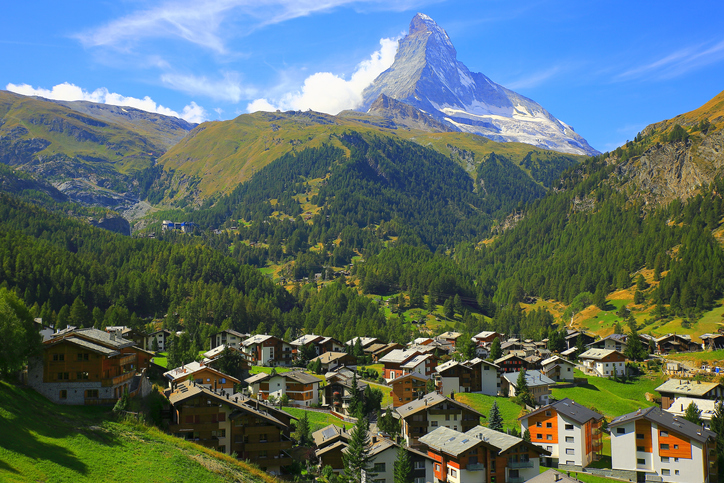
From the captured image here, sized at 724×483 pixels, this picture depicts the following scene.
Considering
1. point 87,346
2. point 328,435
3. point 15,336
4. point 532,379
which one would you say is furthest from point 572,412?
point 15,336

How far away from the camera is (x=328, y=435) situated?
221 feet

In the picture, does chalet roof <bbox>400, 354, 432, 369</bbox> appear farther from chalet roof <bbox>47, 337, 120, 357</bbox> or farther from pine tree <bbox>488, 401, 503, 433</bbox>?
chalet roof <bbox>47, 337, 120, 357</bbox>

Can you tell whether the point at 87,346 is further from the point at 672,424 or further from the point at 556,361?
the point at 556,361

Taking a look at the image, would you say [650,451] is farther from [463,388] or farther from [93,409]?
[93,409]

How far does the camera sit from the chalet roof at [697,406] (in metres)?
85.2

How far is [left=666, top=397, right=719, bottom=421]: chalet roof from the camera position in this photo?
85.2 m

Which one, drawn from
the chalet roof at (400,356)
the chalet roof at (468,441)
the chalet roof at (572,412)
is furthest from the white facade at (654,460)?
the chalet roof at (400,356)

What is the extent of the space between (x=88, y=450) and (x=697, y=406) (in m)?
82.8

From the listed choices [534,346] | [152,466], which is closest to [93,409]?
[152,466]

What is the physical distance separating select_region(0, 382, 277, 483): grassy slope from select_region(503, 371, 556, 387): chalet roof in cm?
5972

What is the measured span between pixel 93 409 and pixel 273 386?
38.7 meters

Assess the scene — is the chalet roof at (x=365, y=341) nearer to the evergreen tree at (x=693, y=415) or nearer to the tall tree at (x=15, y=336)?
the evergreen tree at (x=693, y=415)

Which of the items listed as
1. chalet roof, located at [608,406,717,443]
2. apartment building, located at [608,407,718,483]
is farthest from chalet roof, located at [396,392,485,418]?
chalet roof, located at [608,406,717,443]

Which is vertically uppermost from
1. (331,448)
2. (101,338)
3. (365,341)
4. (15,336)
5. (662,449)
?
(15,336)
